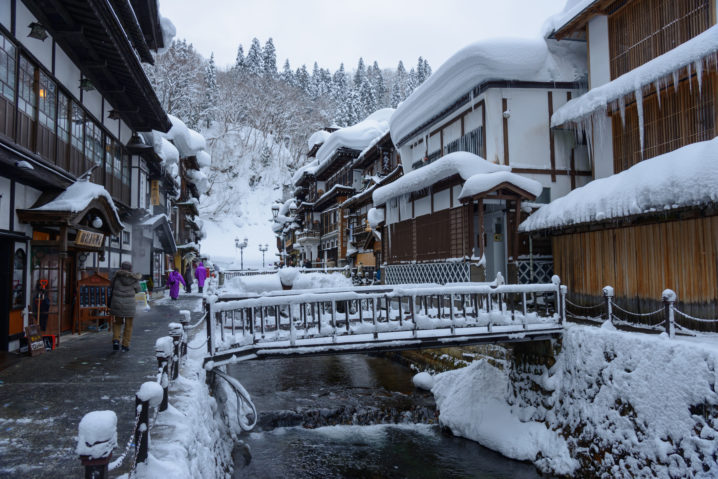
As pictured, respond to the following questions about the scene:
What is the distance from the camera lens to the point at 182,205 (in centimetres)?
4178

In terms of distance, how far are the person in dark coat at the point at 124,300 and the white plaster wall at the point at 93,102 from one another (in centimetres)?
747

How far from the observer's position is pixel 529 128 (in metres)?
18.1

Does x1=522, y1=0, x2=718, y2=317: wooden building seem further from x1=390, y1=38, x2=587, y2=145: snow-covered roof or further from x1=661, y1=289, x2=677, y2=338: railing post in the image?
x1=661, y1=289, x2=677, y2=338: railing post

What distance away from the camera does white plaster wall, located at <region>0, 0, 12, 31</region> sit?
30.5ft

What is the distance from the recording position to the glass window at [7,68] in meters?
9.43

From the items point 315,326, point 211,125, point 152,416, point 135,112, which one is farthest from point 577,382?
point 211,125

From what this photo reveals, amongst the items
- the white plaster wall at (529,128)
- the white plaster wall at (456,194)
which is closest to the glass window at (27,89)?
the white plaster wall at (456,194)

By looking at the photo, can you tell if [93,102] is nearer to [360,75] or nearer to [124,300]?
[124,300]

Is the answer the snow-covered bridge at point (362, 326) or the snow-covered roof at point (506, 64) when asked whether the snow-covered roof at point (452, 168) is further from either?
the snow-covered bridge at point (362, 326)

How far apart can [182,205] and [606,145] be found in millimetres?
36218

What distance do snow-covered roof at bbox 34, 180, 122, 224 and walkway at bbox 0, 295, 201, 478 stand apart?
346cm

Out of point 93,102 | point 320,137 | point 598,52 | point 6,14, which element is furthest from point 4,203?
point 320,137

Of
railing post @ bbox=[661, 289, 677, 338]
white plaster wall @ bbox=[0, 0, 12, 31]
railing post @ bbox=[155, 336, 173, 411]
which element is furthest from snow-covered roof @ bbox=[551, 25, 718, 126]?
white plaster wall @ bbox=[0, 0, 12, 31]

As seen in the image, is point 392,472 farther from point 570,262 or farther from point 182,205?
point 182,205
